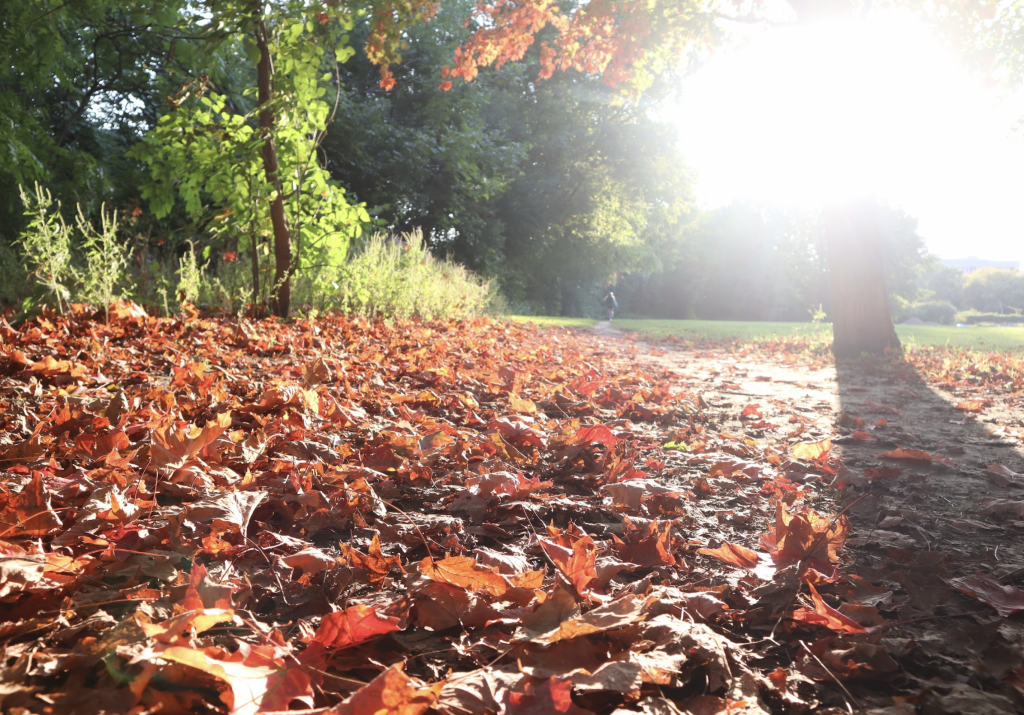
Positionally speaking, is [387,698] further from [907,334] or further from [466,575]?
[907,334]

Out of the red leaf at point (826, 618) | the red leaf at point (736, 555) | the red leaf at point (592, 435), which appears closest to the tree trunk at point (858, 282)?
the red leaf at point (592, 435)

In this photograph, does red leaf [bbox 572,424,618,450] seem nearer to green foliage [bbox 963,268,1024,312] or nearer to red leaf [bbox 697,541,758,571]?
red leaf [bbox 697,541,758,571]

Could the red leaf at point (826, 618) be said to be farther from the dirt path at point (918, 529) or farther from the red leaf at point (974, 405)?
the red leaf at point (974, 405)

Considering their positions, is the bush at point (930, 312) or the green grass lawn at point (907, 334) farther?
the bush at point (930, 312)

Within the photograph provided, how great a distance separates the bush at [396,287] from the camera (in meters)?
7.39

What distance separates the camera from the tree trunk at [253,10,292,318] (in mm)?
5594

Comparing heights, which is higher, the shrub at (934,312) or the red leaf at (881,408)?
the shrub at (934,312)

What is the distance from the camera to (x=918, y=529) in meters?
1.90

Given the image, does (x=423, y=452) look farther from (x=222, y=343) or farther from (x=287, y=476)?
(x=222, y=343)

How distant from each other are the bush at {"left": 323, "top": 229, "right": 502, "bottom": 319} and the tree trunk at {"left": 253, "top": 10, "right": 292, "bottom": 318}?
87 centimetres

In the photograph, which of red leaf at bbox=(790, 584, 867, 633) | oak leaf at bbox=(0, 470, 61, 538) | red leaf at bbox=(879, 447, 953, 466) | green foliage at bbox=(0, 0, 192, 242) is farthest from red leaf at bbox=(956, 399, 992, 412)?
green foliage at bbox=(0, 0, 192, 242)

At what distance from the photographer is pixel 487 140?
67.1 ft

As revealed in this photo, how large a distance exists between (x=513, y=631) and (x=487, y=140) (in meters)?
20.7

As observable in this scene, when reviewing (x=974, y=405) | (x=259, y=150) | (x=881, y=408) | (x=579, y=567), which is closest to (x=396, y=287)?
(x=259, y=150)
